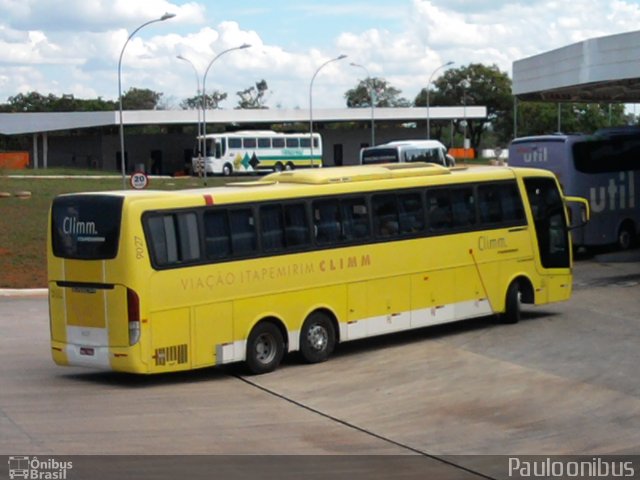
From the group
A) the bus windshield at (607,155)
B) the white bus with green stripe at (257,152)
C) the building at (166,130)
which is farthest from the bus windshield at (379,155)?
A: the building at (166,130)

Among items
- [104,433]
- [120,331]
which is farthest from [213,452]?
[120,331]

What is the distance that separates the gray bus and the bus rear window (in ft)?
63.4

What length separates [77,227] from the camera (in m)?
15.4

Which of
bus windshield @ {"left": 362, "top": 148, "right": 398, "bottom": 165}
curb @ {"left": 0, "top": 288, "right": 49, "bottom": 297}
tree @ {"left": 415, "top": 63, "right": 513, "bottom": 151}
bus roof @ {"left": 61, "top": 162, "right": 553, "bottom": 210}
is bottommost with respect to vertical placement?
curb @ {"left": 0, "top": 288, "right": 49, "bottom": 297}

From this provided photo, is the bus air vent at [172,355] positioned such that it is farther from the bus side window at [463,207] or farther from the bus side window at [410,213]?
the bus side window at [463,207]

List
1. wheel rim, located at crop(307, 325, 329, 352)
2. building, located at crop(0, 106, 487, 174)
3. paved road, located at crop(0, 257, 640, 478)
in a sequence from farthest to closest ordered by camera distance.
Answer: building, located at crop(0, 106, 487, 174) → wheel rim, located at crop(307, 325, 329, 352) → paved road, located at crop(0, 257, 640, 478)

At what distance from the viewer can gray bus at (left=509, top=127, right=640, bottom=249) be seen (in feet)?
106

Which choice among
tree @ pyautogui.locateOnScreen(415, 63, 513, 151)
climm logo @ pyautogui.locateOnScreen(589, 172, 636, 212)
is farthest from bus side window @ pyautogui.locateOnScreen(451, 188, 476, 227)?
tree @ pyautogui.locateOnScreen(415, 63, 513, 151)

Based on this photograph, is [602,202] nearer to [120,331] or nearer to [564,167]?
[564,167]

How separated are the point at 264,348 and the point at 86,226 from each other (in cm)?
312

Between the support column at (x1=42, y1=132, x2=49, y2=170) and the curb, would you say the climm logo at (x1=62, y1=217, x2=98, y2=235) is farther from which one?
the support column at (x1=42, y1=132, x2=49, y2=170)

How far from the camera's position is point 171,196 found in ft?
51.1

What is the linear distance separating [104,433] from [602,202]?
23.0 m

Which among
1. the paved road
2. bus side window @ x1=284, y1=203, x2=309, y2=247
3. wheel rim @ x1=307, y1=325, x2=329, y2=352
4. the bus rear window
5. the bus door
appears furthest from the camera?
the bus door
